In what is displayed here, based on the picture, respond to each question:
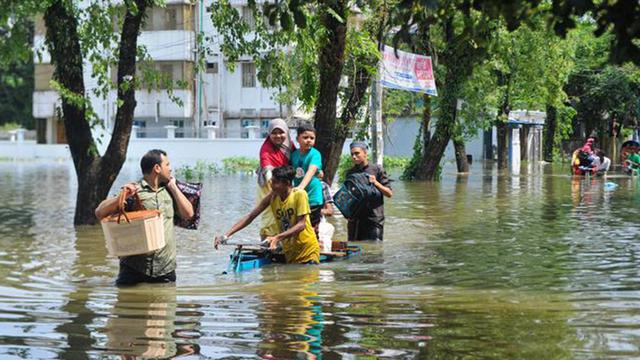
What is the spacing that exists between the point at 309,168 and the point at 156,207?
295 centimetres

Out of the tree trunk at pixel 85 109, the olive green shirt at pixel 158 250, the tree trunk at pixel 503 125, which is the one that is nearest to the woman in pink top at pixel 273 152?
the olive green shirt at pixel 158 250

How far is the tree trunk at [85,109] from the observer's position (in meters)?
17.6

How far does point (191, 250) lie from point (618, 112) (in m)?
47.1

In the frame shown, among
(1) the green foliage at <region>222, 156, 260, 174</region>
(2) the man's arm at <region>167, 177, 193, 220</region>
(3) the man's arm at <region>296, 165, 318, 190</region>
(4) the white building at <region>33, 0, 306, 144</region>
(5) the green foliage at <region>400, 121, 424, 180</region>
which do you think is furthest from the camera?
(4) the white building at <region>33, 0, 306, 144</region>

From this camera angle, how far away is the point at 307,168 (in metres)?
12.4

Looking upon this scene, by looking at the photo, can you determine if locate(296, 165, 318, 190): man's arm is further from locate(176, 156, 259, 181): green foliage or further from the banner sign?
locate(176, 156, 259, 181): green foliage

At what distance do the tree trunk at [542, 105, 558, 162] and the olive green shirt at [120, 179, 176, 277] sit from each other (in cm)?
5127

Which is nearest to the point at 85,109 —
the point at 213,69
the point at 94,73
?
the point at 94,73

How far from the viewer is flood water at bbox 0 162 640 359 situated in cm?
733

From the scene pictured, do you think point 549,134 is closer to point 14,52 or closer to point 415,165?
point 415,165

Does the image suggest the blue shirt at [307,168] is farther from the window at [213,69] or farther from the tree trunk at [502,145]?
the window at [213,69]

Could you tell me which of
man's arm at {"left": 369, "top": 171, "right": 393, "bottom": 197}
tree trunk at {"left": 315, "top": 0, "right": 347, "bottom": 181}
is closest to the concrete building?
tree trunk at {"left": 315, "top": 0, "right": 347, "bottom": 181}

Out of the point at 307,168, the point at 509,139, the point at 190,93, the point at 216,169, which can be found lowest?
the point at 216,169

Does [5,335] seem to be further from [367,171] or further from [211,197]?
[211,197]
